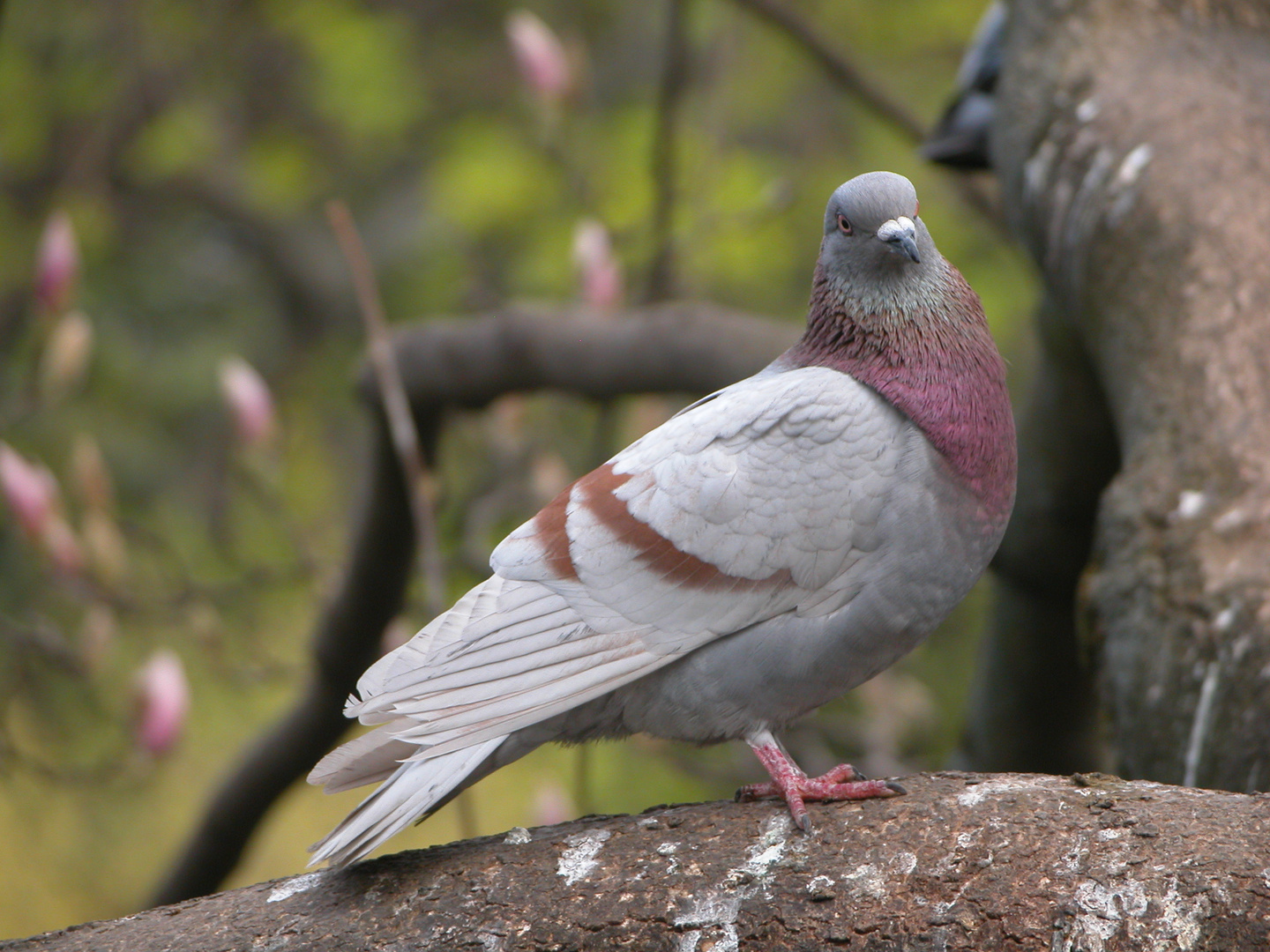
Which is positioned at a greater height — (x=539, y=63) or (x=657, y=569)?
(x=539, y=63)

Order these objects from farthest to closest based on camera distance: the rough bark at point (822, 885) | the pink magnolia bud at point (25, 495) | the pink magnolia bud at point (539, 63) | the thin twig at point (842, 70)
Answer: the thin twig at point (842, 70) → the pink magnolia bud at point (539, 63) → the pink magnolia bud at point (25, 495) → the rough bark at point (822, 885)

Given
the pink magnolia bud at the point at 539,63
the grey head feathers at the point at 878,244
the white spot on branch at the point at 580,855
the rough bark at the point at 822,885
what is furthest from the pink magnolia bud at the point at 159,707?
the grey head feathers at the point at 878,244

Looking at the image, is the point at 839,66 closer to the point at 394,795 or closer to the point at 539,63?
the point at 539,63

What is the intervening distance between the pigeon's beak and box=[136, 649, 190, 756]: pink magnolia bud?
3.25 meters

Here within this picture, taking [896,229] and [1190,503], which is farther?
[1190,503]

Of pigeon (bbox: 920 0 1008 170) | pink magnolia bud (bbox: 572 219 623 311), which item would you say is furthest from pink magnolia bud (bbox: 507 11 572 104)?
pigeon (bbox: 920 0 1008 170)

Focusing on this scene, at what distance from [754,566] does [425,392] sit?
9.22ft

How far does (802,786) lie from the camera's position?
229cm

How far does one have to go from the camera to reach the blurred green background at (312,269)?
618 centimetres

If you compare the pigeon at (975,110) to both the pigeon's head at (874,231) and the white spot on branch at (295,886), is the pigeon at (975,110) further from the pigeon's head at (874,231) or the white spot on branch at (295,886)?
the white spot on branch at (295,886)

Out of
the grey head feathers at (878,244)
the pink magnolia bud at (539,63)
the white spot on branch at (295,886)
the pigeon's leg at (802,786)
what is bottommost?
the white spot on branch at (295,886)

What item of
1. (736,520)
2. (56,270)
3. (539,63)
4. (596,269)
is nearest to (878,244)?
(736,520)

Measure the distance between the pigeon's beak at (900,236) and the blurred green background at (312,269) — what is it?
285 cm

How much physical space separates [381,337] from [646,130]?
3.20 metres
